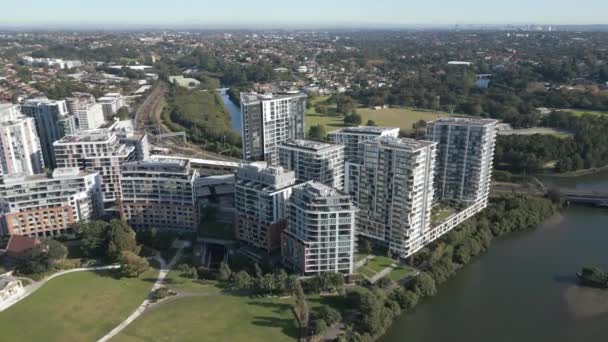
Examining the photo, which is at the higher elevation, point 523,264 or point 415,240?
point 415,240

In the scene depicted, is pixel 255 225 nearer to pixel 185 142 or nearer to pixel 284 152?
pixel 284 152

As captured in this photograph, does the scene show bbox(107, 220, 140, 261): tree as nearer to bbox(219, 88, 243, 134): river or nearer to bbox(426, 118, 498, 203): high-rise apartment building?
bbox(426, 118, 498, 203): high-rise apartment building

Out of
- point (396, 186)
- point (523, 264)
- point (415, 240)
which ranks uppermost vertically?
point (396, 186)

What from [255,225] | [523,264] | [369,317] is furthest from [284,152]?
[523,264]

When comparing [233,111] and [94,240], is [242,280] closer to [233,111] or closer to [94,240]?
[94,240]

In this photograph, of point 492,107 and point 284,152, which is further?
point 492,107

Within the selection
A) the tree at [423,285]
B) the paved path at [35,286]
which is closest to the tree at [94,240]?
the paved path at [35,286]

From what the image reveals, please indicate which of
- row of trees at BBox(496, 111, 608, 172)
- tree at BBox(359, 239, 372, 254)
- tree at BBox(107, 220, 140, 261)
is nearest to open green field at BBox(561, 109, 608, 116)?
row of trees at BBox(496, 111, 608, 172)

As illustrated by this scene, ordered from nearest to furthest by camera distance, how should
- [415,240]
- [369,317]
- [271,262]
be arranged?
[369,317] → [271,262] → [415,240]
